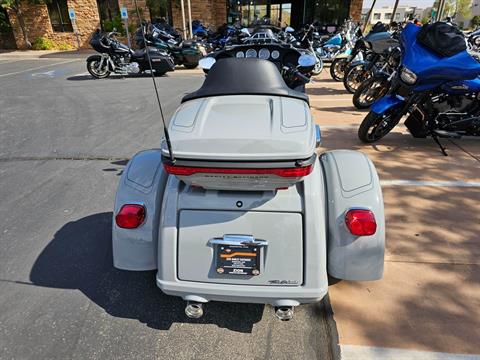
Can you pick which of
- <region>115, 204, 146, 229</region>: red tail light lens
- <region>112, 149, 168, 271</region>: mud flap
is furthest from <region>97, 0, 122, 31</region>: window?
<region>115, 204, 146, 229</region>: red tail light lens

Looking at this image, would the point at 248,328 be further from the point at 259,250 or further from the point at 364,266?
the point at 364,266

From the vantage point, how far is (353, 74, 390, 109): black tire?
5831 millimetres

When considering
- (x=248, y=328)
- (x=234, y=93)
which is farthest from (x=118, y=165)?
(x=248, y=328)

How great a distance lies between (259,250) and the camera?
1.68 metres

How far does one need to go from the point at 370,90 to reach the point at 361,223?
5.09 m

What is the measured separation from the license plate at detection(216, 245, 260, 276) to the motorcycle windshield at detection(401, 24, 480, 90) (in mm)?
3466

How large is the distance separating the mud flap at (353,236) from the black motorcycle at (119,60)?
9.65 m

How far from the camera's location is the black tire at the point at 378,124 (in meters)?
4.36

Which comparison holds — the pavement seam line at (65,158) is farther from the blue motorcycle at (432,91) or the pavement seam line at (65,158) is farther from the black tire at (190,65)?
the black tire at (190,65)

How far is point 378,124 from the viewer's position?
14.8 feet

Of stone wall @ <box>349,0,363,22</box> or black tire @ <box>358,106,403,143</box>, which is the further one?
stone wall @ <box>349,0,363,22</box>

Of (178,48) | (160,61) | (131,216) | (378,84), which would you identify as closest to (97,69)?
(160,61)

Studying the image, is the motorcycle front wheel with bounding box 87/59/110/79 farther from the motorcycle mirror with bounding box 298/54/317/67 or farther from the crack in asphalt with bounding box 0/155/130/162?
the motorcycle mirror with bounding box 298/54/317/67

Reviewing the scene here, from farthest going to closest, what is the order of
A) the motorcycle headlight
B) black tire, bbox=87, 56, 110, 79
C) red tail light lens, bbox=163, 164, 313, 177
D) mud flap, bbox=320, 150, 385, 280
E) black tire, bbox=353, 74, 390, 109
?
black tire, bbox=87, 56, 110, 79 → black tire, bbox=353, 74, 390, 109 → the motorcycle headlight → mud flap, bbox=320, 150, 385, 280 → red tail light lens, bbox=163, 164, 313, 177
